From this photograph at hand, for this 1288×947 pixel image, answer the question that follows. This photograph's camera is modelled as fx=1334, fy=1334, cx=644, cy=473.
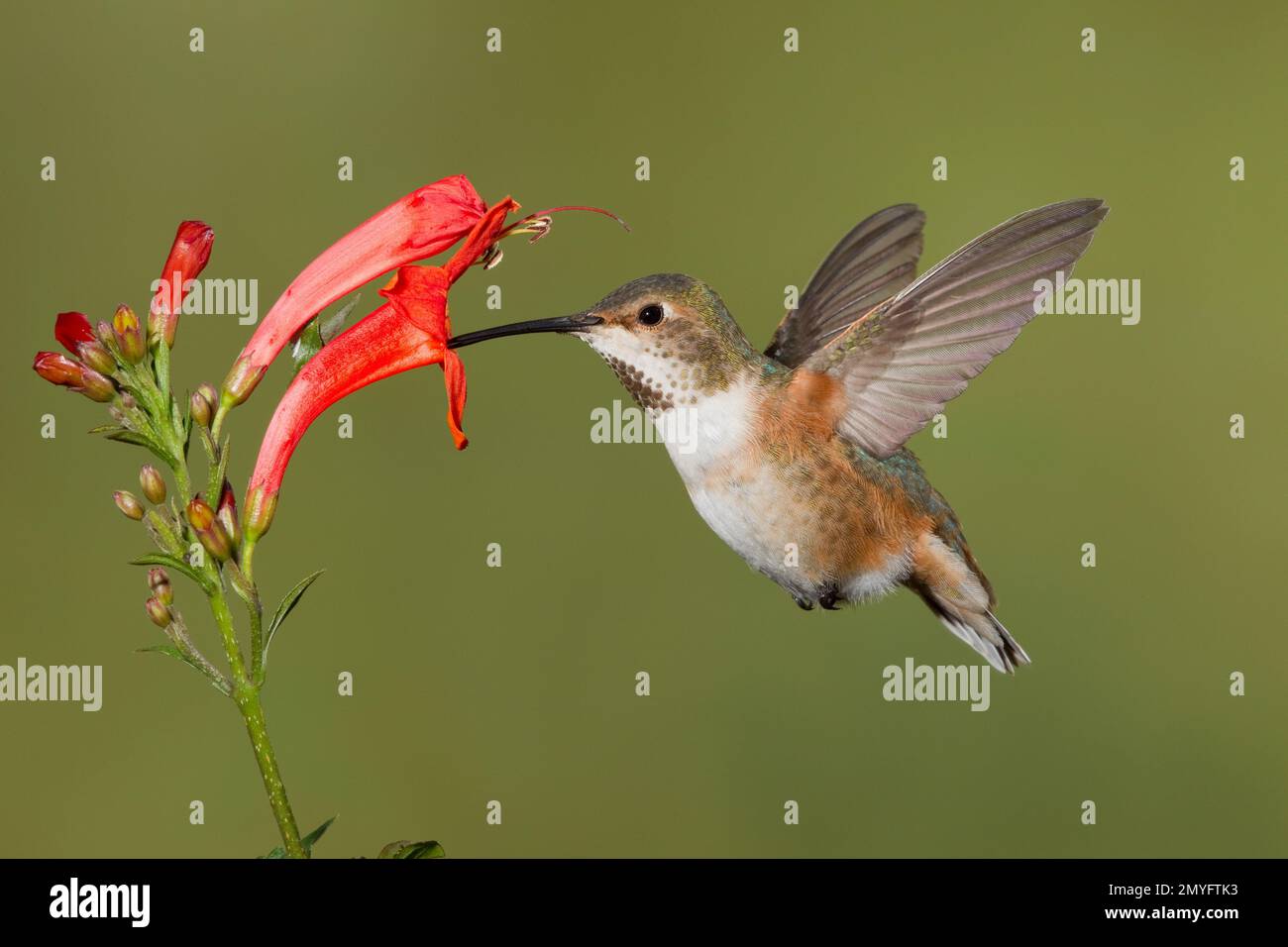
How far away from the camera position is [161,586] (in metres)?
1.91

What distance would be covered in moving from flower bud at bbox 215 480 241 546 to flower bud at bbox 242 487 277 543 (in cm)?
3

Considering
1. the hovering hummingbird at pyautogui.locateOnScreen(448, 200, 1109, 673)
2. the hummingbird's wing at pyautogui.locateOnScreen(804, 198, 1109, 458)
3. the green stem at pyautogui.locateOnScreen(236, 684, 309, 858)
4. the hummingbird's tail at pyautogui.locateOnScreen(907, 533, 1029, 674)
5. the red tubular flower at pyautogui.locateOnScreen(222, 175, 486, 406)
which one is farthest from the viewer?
the hummingbird's tail at pyautogui.locateOnScreen(907, 533, 1029, 674)

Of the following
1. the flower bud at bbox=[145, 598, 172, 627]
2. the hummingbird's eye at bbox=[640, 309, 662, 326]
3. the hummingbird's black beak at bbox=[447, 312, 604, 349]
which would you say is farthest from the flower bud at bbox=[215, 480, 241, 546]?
the hummingbird's eye at bbox=[640, 309, 662, 326]

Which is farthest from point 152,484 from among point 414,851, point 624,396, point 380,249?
point 624,396

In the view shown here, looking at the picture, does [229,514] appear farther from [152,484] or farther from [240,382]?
[240,382]

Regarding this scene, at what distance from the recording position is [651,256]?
19.1 ft

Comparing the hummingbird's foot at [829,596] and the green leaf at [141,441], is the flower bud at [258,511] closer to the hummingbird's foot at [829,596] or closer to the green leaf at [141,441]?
the green leaf at [141,441]

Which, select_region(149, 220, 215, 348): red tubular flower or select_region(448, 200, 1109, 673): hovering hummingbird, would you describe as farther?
select_region(448, 200, 1109, 673): hovering hummingbird

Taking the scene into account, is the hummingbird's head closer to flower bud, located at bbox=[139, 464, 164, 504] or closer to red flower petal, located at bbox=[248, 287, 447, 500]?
red flower petal, located at bbox=[248, 287, 447, 500]


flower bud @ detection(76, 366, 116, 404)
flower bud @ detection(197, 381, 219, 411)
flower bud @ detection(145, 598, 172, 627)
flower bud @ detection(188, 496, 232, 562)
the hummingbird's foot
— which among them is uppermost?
flower bud @ detection(76, 366, 116, 404)

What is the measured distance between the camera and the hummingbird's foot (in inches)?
107

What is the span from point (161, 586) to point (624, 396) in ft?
11.4

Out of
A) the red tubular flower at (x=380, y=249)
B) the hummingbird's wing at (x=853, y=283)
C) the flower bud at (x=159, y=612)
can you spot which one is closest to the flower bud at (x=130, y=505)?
the flower bud at (x=159, y=612)

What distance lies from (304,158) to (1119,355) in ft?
12.7
